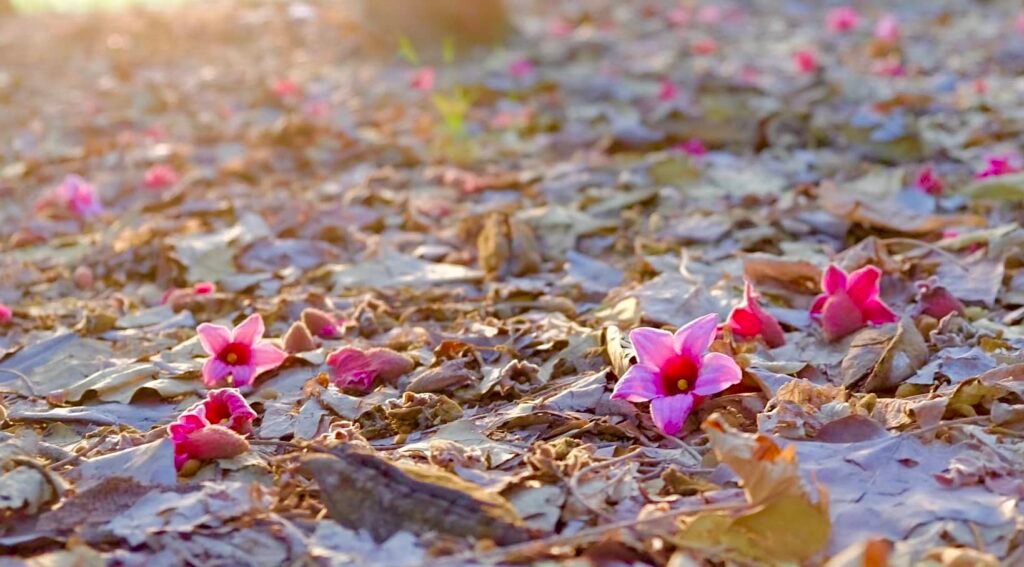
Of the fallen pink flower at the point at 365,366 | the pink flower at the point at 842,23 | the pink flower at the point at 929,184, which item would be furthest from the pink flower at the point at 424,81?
the fallen pink flower at the point at 365,366

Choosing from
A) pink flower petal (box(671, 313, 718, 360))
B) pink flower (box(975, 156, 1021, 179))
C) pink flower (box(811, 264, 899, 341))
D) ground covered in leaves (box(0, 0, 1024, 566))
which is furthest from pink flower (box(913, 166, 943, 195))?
pink flower petal (box(671, 313, 718, 360))

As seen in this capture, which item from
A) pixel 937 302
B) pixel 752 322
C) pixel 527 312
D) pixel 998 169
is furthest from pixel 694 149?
pixel 752 322

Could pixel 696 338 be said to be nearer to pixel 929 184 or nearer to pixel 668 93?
pixel 929 184

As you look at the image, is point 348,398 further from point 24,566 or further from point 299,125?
point 299,125

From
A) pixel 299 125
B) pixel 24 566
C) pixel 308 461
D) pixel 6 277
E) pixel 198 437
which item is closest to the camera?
pixel 24 566

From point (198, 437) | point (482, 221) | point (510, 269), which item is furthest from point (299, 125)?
point (198, 437)

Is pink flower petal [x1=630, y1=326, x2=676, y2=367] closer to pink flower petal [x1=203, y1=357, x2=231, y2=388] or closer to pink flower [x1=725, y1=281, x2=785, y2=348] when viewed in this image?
pink flower [x1=725, y1=281, x2=785, y2=348]

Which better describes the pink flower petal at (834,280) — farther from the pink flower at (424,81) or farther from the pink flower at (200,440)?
the pink flower at (424,81)
